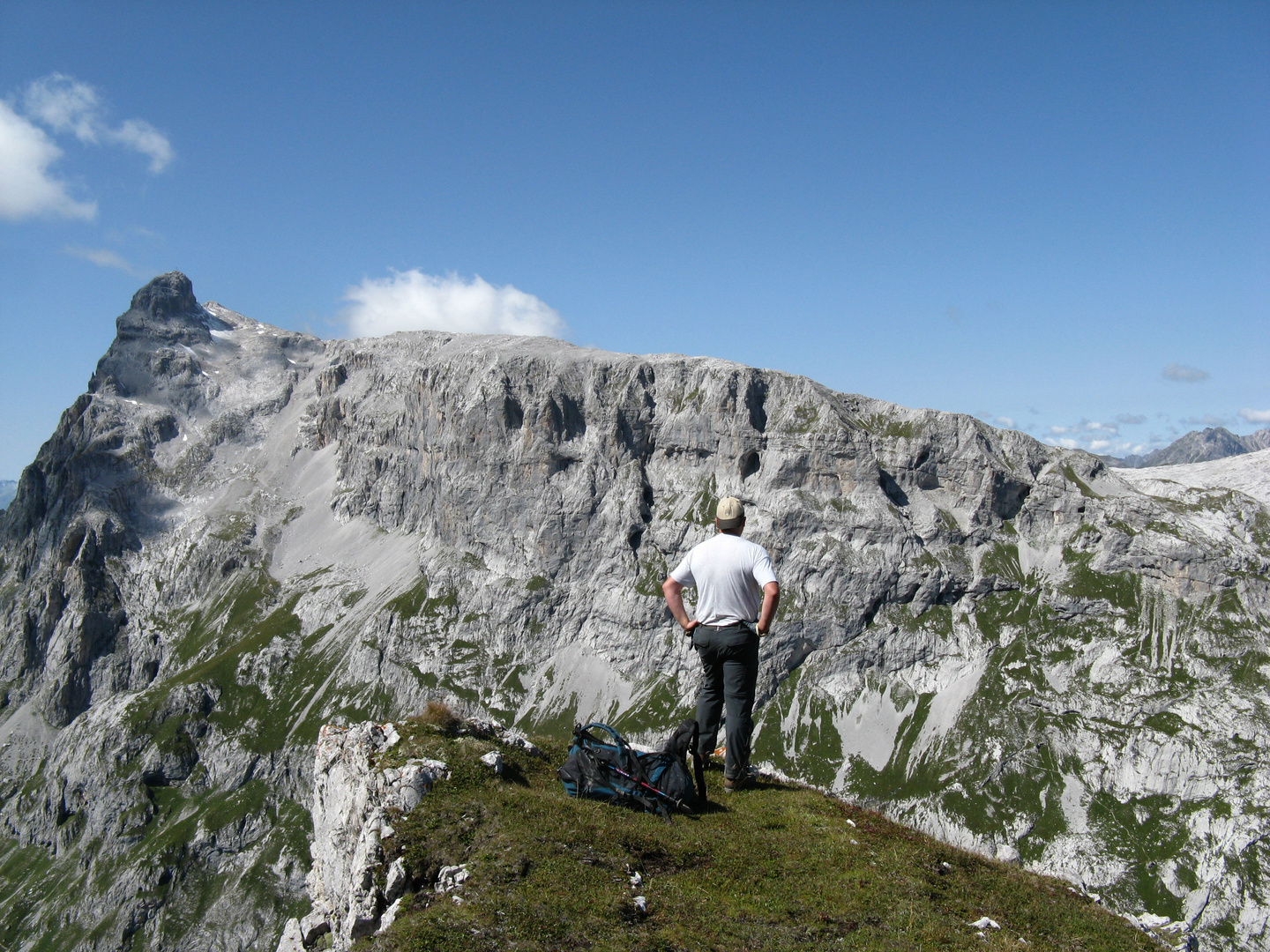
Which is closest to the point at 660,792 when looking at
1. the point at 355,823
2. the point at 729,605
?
the point at 729,605

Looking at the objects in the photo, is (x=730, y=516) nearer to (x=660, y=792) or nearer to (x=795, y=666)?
(x=660, y=792)

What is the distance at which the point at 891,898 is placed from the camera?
13.4m

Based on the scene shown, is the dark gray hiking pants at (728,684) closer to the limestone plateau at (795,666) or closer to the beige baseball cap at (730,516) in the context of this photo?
the beige baseball cap at (730,516)

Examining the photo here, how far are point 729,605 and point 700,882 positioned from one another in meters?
5.34

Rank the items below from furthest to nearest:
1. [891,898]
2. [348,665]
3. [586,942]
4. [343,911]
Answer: [348,665] < [343,911] < [891,898] < [586,942]

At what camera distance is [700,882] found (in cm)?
1332

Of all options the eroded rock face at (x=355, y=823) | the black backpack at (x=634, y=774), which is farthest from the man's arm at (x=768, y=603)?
the eroded rock face at (x=355, y=823)

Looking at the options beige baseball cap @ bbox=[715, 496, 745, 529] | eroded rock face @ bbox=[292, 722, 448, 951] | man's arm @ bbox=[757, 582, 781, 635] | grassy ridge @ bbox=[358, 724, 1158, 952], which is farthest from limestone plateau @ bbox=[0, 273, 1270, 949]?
beige baseball cap @ bbox=[715, 496, 745, 529]

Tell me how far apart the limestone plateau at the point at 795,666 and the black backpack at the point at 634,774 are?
148417 millimetres

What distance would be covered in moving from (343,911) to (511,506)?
182877 mm

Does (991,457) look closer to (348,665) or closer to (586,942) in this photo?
(348,665)

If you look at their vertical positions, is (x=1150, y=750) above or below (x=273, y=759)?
above

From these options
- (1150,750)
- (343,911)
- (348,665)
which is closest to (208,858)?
(348,665)

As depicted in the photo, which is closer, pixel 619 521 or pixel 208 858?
pixel 208 858
